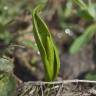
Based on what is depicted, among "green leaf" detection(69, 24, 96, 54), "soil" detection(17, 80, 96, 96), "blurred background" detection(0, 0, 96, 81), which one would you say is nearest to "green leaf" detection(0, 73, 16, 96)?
"soil" detection(17, 80, 96, 96)

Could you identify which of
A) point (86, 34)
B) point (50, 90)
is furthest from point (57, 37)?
point (50, 90)

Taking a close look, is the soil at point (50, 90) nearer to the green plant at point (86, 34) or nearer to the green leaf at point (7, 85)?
the green leaf at point (7, 85)

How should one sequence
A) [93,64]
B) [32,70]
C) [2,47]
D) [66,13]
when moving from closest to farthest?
[2,47], [32,70], [93,64], [66,13]

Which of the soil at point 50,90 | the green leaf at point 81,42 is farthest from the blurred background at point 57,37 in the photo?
the soil at point 50,90

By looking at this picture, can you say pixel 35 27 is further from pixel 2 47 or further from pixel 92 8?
pixel 92 8

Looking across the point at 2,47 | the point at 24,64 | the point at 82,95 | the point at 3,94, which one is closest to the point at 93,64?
the point at 24,64

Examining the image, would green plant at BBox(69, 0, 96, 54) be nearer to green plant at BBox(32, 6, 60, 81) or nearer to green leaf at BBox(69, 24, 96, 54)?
green leaf at BBox(69, 24, 96, 54)
